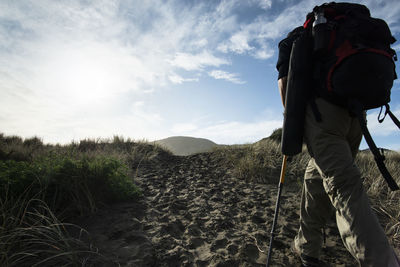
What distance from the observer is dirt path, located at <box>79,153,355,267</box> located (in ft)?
7.39

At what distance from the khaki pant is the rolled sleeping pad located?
0.09 meters

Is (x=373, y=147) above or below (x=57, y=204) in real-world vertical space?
above

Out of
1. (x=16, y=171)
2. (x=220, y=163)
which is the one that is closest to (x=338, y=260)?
(x=16, y=171)

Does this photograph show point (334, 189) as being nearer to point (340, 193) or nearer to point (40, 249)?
point (340, 193)

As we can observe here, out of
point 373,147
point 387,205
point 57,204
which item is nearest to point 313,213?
point 373,147

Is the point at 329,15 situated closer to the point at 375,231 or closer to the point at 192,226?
the point at 375,231

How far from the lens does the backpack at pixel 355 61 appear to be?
5.11 ft

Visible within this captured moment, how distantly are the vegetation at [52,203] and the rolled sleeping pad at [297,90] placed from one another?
2.09 metres

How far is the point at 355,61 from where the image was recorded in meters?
1.58

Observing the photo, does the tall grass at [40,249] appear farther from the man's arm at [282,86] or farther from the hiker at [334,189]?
the man's arm at [282,86]

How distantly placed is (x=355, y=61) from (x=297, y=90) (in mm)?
442

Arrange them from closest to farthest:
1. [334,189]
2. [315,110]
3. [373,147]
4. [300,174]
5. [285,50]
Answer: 1. [373,147]
2. [334,189]
3. [315,110]
4. [285,50]
5. [300,174]

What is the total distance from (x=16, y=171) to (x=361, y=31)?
3.83 meters

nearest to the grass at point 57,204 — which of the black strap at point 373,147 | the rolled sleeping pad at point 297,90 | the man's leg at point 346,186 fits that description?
the rolled sleeping pad at point 297,90
